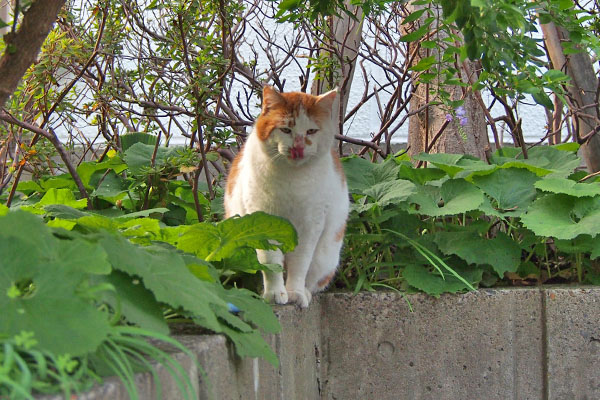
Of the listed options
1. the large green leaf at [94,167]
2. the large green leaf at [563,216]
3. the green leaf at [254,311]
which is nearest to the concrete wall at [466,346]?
the large green leaf at [563,216]

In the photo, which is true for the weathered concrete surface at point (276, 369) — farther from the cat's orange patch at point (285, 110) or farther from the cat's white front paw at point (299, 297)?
the cat's orange patch at point (285, 110)

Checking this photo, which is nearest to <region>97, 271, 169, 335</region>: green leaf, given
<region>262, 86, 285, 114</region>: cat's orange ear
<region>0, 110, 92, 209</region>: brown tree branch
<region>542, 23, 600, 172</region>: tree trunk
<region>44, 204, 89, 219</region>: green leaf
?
<region>44, 204, 89, 219</region>: green leaf

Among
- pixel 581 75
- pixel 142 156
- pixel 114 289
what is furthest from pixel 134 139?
pixel 114 289

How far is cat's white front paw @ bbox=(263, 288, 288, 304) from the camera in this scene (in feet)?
6.85

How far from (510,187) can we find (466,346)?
641 millimetres

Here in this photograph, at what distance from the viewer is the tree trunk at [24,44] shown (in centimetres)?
135

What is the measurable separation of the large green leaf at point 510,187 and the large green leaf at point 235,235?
1130mm

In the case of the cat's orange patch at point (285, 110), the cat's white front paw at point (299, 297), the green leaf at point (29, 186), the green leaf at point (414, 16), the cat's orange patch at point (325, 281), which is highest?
the green leaf at point (414, 16)

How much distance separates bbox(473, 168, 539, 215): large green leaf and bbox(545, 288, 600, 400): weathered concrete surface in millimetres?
356

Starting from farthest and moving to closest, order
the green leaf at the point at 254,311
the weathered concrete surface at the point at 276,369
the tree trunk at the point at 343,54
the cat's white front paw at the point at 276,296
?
the tree trunk at the point at 343,54, the cat's white front paw at the point at 276,296, the green leaf at the point at 254,311, the weathered concrete surface at the point at 276,369

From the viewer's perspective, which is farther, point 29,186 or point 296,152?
point 29,186

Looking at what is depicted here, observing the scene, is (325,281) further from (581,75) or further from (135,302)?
(581,75)

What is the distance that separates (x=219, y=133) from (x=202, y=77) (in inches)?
10.2

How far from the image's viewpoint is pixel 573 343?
2.47m
